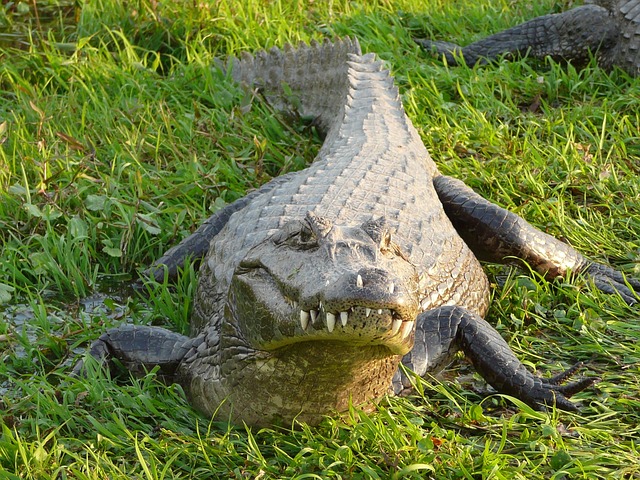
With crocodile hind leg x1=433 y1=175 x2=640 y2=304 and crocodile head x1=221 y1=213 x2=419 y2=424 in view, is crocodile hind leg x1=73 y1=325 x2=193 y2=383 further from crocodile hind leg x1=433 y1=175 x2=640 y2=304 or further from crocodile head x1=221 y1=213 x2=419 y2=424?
crocodile hind leg x1=433 y1=175 x2=640 y2=304

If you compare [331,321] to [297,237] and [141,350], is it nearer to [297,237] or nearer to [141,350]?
[297,237]

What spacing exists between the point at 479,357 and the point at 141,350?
142 cm

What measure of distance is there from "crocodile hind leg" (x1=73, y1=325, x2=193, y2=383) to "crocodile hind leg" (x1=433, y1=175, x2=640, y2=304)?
1.63 metres

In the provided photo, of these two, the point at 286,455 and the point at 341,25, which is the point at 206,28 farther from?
the point at 286,455

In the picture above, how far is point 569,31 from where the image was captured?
682 cm

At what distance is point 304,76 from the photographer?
6.01 m

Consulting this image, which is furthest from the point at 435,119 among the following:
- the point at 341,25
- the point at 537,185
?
the point at 341,25

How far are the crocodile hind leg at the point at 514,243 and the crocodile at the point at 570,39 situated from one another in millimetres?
2418

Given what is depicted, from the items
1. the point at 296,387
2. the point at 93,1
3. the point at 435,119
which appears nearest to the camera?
the point at 296,387

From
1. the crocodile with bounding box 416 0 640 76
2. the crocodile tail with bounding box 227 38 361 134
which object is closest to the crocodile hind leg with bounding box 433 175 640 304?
the crocodile tail with bounding box 227 38 361 134

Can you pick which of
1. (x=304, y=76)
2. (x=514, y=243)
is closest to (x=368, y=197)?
(x=514, y=243)

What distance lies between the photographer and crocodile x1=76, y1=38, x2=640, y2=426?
2867 mm

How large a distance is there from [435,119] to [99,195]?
7.42ft

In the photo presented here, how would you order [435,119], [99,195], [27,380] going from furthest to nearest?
[435,119]
[99,195]
[27,380]
